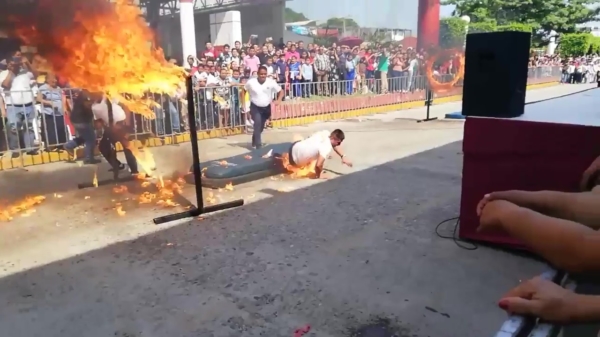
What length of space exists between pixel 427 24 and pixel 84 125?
1916 centimetres

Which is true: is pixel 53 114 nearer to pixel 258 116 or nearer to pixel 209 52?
pixel 258 116

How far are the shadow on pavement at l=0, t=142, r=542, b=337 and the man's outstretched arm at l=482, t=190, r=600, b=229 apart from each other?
1.83 metres

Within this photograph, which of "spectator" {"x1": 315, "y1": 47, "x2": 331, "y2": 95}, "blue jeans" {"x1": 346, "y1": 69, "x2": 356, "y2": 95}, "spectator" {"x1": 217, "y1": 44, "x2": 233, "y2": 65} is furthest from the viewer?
"blue jeans" {"x1": 346, "y1": 69, "x2": 356, "y2": 95}

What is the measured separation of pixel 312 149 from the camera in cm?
725

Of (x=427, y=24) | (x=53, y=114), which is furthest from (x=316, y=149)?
(x=427, y=24)

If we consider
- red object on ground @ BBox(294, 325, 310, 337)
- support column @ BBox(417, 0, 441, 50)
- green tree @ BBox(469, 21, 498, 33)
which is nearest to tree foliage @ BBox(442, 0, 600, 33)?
green tree @ BBox(469, 21, 498, 33)

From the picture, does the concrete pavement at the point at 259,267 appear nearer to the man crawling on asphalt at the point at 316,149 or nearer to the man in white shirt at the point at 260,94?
the man crawling on asphalt at the point at 316,149

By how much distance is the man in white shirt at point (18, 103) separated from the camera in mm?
8312

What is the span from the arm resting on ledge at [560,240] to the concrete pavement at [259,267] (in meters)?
2.04

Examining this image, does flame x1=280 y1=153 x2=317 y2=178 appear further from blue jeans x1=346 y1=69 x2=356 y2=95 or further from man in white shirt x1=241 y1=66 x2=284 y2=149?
blue jeans x1=346 y1=69 x2=356 y2=95

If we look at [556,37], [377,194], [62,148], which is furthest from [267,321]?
[556,37]

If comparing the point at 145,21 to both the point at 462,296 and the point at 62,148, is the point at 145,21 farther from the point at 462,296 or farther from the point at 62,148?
the point at 462,296

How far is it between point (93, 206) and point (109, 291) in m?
2.66

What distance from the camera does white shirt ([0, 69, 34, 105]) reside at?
8328mm
